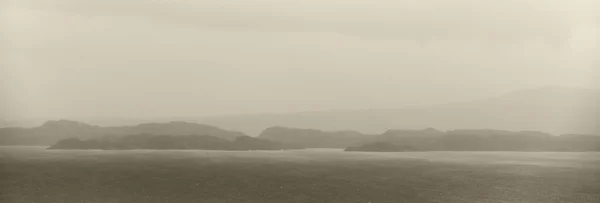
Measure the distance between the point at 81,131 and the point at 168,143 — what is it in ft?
17.9

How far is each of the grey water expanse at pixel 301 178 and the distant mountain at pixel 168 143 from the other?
28.7 inches

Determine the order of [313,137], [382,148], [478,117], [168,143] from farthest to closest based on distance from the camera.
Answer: [168,143]
[313,137]
[382,148]
[478,117]

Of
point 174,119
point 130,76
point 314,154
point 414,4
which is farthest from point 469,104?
point 130,76

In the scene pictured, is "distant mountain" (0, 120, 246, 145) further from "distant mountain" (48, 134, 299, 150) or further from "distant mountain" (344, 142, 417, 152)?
"distant mountain" (344, 142, 417, 152)

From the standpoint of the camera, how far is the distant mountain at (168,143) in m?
24.6

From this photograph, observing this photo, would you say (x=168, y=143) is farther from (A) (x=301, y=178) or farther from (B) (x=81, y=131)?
(A) (x=301, y=178)

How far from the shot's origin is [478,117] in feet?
72.9

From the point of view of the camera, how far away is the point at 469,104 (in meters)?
23.1

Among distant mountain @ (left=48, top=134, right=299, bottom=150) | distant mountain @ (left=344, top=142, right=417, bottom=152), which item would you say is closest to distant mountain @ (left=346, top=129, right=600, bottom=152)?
distant mountain @ (left=344, top=142, right=417, bottom=152)

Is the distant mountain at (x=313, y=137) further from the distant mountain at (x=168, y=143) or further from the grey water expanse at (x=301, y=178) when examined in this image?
the grey water expanse at (x=301, y=178)

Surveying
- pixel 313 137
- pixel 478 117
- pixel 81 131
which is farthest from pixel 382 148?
pixel 81 131

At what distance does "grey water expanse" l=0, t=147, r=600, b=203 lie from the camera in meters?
18.0

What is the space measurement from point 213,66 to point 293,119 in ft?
19.4

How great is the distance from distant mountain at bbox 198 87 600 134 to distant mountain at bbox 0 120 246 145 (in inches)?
55.2
